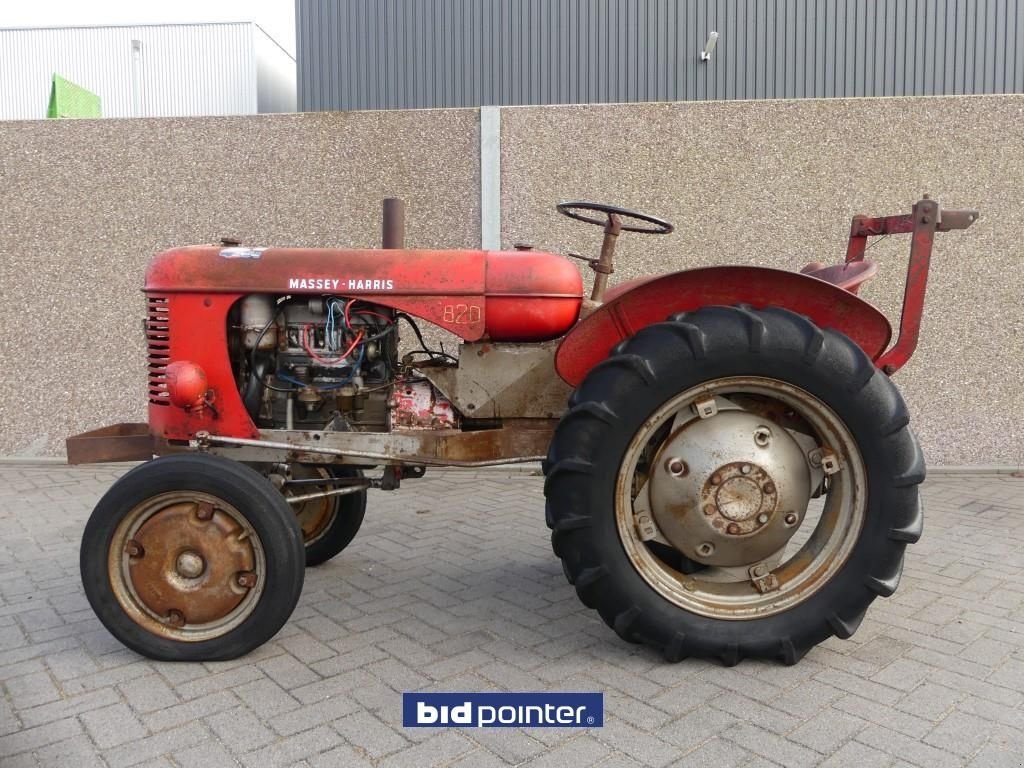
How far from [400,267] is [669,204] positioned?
10.1ft

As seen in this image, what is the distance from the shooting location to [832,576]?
2.54 meters

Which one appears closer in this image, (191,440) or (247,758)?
(247,758)

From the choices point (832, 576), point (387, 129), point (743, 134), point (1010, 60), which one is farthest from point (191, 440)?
point (1010, 60)

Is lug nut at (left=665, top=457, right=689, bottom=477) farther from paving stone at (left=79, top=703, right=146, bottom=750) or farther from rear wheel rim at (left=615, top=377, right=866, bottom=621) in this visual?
paving stone at (left=79, top=703, right=146, bottom=750)

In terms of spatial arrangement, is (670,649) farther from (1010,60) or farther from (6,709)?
(1010,60)

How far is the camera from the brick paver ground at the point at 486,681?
206 cm

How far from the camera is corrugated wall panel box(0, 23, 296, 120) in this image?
16.2 meters

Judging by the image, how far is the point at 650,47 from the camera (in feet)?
35.9

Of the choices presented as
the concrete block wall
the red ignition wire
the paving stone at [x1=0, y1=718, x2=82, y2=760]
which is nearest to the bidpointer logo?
the paving stone at [x1=0, y1=718, x2=82, y2=760]

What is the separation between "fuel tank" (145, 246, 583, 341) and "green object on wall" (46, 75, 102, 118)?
15.5 ft

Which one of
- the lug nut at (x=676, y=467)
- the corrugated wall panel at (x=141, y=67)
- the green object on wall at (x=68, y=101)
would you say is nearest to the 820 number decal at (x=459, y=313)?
the lug nut at (x=676, y=467)

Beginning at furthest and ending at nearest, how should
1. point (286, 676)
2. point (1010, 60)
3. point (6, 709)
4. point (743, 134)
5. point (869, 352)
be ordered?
point (1010, 60)
point (743, 134)
point (869, 352)
point (286, 676)
point (6, 709)

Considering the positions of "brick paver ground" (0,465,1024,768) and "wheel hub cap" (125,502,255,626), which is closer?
"brick paver ground" (0,465,1024,768)

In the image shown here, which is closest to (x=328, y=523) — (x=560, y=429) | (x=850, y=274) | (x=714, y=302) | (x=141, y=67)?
(x=560, y=429)
